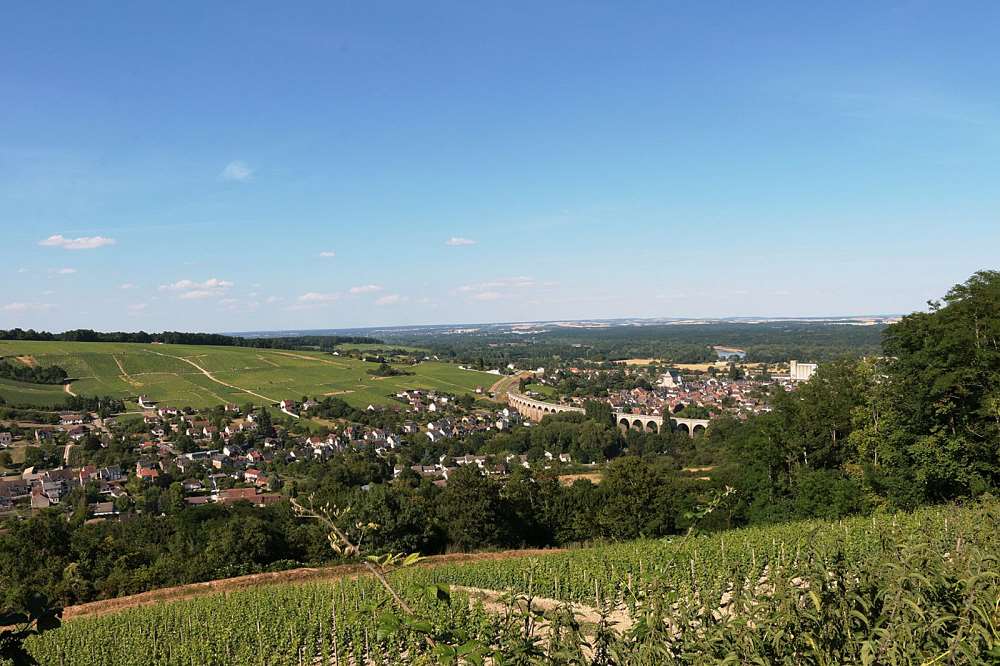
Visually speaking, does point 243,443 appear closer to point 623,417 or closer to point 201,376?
point 201,376

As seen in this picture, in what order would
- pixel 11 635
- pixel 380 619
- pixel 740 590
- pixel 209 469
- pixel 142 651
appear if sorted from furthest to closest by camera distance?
pixel 209 469
pixel 142 651
pixel 740 590
pixel 11 635
pixel 380 619

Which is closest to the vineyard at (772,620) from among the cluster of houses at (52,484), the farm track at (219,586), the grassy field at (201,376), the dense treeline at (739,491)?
the dense treeline at (739,491)

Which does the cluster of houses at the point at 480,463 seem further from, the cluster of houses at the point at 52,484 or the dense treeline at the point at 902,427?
the dense treeline at the point at 902,427

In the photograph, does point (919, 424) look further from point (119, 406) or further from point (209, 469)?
point (119, 406)

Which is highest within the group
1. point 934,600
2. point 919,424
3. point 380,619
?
point 380,619

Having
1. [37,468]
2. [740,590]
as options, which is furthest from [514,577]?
[37,468]

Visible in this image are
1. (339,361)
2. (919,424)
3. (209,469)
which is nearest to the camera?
(919,424)

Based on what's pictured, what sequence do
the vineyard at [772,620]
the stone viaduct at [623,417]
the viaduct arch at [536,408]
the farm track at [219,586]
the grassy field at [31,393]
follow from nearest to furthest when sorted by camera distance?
the vineyard at [772,620] → the farm track at [219,586] → the grassy field at [31,393] → the stone viaduct at [623,417] → the viaduct arch at [536,408]
